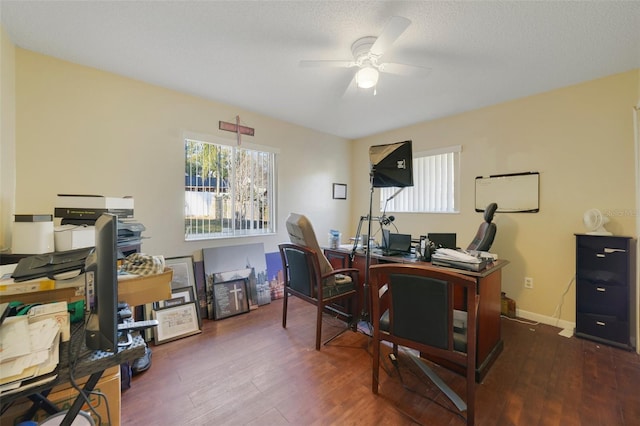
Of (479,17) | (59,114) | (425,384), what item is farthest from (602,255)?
(59,114)

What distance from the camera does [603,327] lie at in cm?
227

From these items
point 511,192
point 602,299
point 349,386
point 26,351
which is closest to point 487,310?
point 349,386

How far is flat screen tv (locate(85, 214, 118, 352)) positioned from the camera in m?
0.82

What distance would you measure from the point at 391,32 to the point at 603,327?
10.2 ft

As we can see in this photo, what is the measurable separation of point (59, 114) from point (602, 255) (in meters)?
4.92

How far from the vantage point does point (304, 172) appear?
3938mm

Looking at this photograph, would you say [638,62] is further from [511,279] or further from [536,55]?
[511,279]

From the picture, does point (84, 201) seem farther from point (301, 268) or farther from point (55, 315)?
point (301, 268)

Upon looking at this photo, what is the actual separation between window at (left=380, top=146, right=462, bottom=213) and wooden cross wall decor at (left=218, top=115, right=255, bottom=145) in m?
2.05

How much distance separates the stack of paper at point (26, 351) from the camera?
721 millimetres

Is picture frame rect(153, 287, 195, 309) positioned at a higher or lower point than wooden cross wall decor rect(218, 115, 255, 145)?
lower

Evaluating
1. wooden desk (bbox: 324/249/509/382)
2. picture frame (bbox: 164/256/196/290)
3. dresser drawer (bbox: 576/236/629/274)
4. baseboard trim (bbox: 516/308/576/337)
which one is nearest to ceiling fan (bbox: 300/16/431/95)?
wooden desk (bbox: 324/249/509/382)

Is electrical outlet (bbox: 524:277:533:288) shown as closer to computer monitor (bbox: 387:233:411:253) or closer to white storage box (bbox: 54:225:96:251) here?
computer monitor (bbox: 387:233:411:253)

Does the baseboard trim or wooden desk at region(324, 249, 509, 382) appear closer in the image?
wooden desk at region(324, 249, 509, 382)
